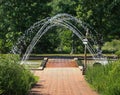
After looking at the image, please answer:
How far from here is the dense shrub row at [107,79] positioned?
38.7ft

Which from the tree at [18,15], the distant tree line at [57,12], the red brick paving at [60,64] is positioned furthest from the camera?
the distant tree line at [57,12]

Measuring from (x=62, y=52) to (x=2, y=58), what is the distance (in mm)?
38194

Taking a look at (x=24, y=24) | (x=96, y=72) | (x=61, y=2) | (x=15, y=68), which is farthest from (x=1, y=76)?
(x=61, y=2)

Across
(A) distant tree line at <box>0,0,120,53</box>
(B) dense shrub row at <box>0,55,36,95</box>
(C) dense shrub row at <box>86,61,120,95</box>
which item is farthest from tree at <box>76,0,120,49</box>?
(B) dense shrub row at <box>0,55,36,95</box>

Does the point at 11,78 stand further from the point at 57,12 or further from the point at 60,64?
the point at 57,12

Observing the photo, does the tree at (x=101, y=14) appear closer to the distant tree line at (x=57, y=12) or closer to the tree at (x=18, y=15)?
the distant tree line at (x=57, y=12)

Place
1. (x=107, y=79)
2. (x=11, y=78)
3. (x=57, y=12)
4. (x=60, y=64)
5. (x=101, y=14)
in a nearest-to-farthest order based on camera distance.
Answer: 1. (x=11, y=78)
2. (x=107, y=79)
3. (x=60, y=64)
4. (x=101, y=14)
5. (x=57, y=12)

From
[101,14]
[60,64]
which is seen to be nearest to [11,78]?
[60,64]

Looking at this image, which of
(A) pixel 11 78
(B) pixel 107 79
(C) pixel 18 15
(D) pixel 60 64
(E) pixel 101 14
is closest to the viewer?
(A) pixel 11 78

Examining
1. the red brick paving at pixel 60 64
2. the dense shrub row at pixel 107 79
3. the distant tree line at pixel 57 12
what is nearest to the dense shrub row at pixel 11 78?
the dense shrub row at pixel 107 79

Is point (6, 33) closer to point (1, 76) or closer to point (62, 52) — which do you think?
point (62, 52)

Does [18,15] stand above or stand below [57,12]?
below

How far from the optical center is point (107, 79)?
13.5m

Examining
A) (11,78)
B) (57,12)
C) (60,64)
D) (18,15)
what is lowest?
(11,78)
